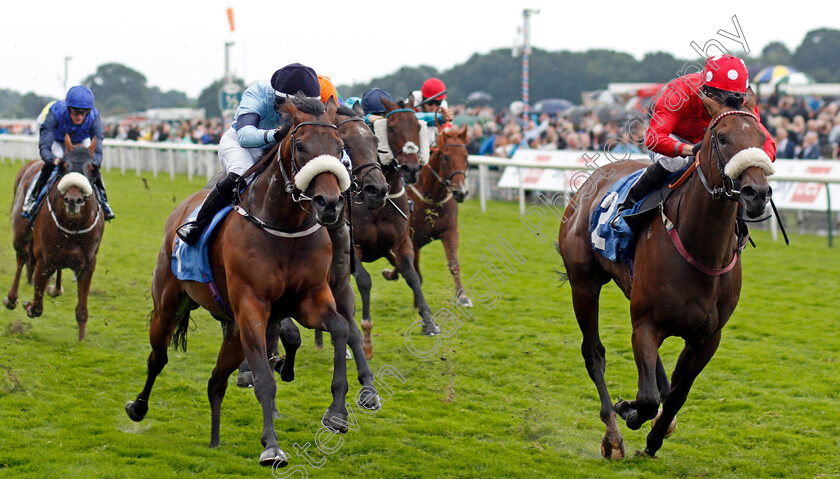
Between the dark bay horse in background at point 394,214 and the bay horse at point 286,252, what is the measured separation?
2152mm

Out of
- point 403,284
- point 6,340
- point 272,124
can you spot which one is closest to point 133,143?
point 403,284

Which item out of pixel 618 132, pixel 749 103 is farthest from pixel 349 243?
pixel 618 132

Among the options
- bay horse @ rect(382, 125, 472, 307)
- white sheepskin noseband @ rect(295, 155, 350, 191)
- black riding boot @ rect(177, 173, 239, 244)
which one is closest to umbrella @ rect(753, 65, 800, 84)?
bay horse @ rect(382, 125, 472, 307)

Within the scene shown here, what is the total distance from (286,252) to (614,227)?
1.82 metres

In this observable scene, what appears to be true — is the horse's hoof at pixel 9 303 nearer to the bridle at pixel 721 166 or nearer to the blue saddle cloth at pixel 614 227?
the blue saddle cloth at pixel 614 227

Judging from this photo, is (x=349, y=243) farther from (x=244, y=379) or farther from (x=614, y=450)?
(x=614, y=450)

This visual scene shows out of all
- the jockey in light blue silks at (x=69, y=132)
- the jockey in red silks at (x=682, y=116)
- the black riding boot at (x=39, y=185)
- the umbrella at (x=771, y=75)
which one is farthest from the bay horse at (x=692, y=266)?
the umbrella at (x=771, y=75)

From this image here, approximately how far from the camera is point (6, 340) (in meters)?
7.23

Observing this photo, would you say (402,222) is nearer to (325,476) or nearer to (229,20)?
(325,476)

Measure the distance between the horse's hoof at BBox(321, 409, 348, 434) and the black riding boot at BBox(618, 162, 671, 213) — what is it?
76.1 inches

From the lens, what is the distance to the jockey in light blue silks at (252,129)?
4668 mm

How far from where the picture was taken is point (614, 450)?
4.94m

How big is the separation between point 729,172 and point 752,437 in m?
2.20

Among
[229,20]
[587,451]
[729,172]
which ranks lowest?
[587,451]
